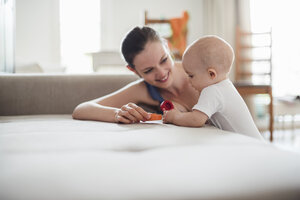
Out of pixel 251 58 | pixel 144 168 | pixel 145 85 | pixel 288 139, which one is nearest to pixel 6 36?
pixel 145 85

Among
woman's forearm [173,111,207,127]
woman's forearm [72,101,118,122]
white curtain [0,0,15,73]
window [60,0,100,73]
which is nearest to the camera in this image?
woman's forearm [173,111,207,127]

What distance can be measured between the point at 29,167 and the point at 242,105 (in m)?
0.69

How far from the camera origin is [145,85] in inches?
49.6

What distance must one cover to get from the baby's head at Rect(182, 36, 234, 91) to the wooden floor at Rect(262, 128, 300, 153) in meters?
2.02

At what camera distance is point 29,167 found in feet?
1.37

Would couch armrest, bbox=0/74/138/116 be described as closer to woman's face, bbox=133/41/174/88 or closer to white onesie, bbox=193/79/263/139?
woman's face, bbox=133/41/174/88

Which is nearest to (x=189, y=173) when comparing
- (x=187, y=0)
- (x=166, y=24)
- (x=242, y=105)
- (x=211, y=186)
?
(x=211, y=186)

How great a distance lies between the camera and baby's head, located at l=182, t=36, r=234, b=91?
0.89 metres

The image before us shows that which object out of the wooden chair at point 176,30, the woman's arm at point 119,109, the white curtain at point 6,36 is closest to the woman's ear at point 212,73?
the woman's arm at point 119,109

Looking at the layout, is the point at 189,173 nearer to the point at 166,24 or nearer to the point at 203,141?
the point at 203,141

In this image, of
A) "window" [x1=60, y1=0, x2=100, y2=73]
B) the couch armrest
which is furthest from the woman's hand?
"window" [x1=60, y1=0, x2=100, y2=73]

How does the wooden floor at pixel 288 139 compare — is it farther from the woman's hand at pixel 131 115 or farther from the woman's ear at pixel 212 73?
the woman's hand at pixel 131 115

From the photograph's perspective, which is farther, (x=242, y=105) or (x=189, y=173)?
(x=242, y=105)

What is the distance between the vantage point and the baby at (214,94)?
32.7 inches
